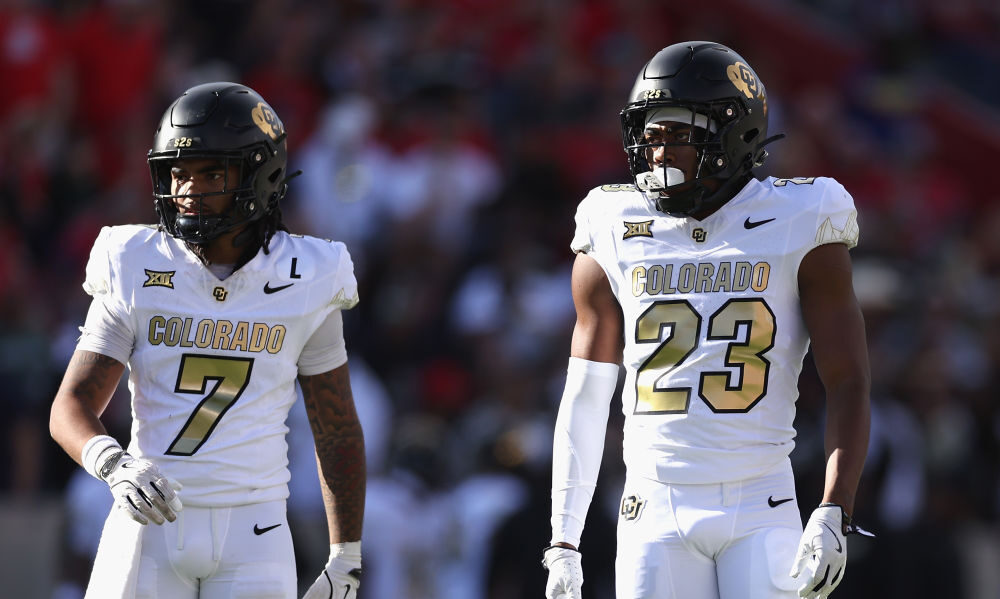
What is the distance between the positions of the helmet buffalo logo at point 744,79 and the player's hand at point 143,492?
6.08ft

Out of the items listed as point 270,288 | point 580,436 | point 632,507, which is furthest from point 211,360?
point 632,507

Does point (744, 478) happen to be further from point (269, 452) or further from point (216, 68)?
point (216, 68)

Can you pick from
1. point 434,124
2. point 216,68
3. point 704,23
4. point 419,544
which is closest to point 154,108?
point 216,68

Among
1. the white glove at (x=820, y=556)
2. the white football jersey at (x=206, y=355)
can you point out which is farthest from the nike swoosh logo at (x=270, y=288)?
the white glove at (x=820, y=556)

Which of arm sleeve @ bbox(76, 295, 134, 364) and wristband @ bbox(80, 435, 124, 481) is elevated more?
arm sleeve @ bbox(76, 295, 134, 364)

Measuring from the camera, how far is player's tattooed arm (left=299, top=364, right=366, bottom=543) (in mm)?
4637

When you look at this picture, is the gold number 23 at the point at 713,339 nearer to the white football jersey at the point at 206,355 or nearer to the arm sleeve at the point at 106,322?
the white football jersey at the point at 206,355

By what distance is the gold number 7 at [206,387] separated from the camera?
430cm

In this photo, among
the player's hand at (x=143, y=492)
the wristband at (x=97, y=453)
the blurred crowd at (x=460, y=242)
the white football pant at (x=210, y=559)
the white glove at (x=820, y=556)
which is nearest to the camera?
the white glove at (x=820, y=556)

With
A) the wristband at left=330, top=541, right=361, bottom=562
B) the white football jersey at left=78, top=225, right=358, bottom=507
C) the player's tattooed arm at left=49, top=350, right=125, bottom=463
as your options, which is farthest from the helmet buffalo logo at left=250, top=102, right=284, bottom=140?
the wristband at left=330, top=541, right=361, bottom=562

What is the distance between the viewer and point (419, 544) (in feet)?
24.7

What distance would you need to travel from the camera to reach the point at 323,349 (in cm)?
458

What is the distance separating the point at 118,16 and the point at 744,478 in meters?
6.55

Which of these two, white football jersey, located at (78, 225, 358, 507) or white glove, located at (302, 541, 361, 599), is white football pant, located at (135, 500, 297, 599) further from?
white glove, located at (302, 541, 361, 599)
